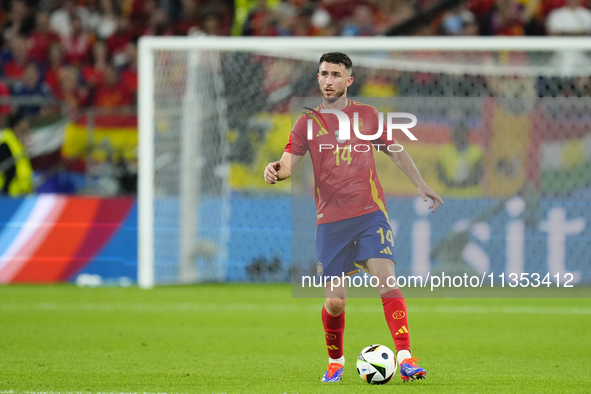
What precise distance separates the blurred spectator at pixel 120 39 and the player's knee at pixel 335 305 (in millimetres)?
10596

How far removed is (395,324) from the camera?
4.93 m

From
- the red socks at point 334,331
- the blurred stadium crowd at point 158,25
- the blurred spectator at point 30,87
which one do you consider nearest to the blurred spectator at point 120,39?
the blurred stadium crowd at point 158,25

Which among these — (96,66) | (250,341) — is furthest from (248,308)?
(96,66)

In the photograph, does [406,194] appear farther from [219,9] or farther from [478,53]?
[219,9]

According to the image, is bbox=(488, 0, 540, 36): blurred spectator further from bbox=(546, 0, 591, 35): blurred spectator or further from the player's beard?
the player's beard

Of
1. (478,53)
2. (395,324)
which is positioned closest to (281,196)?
(478,53)

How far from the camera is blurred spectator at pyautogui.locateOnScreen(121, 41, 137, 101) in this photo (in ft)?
46.7

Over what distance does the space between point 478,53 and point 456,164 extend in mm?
1516

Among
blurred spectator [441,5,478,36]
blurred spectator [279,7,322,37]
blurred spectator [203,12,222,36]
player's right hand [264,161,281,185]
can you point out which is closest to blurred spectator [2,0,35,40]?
blurred spectator [203,12,222,36]

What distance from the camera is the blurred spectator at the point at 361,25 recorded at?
13.9m

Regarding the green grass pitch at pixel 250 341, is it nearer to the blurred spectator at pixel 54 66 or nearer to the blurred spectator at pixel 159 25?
the blurred spectator at pixel 54 66

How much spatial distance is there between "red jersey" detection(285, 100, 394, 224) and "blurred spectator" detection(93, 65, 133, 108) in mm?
9396

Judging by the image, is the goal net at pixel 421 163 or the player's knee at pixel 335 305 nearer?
the player's knee at pixel 335 305

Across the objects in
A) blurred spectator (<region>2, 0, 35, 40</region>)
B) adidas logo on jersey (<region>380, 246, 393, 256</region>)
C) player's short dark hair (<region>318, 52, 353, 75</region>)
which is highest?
blurred spectator (<region>2, 0, 35, 40</region>)
